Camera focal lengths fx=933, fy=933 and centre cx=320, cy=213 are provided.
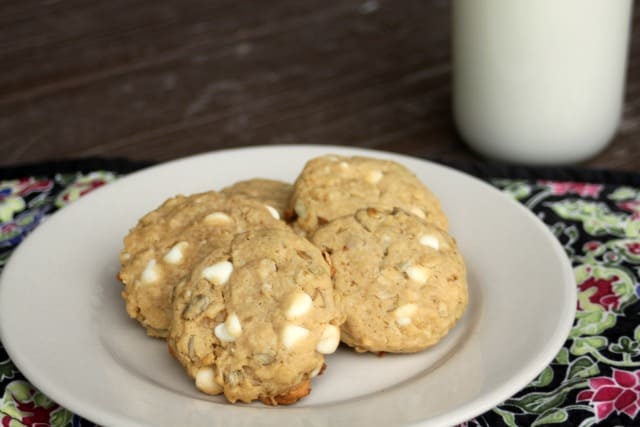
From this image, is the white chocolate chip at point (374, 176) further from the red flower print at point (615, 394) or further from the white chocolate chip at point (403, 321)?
the red flower print at point (615, 394)

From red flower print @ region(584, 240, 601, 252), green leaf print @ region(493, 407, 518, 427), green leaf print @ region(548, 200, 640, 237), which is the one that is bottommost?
green leaf print @ region(548, 200, 640, 237)

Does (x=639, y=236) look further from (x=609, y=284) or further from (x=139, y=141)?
(x=139, y=141)

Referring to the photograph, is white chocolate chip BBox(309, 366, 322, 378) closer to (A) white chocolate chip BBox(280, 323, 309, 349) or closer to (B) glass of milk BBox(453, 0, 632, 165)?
A: (A) white chocolate chip BBox(280, 323, 309, 349)

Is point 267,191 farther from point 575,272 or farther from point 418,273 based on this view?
point 575,272

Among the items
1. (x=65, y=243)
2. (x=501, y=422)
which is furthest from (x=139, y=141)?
(x=501, y=422)

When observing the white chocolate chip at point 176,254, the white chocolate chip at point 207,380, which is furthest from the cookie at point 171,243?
the white chocolate chip at point 207,380

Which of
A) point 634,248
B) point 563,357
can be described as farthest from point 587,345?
point 634,248

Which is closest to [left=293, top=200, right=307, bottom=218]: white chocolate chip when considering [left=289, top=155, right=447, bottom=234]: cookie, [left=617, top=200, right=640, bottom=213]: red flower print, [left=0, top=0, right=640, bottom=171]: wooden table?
[left=289, top=155, right=447, bottom=234]: cookie
